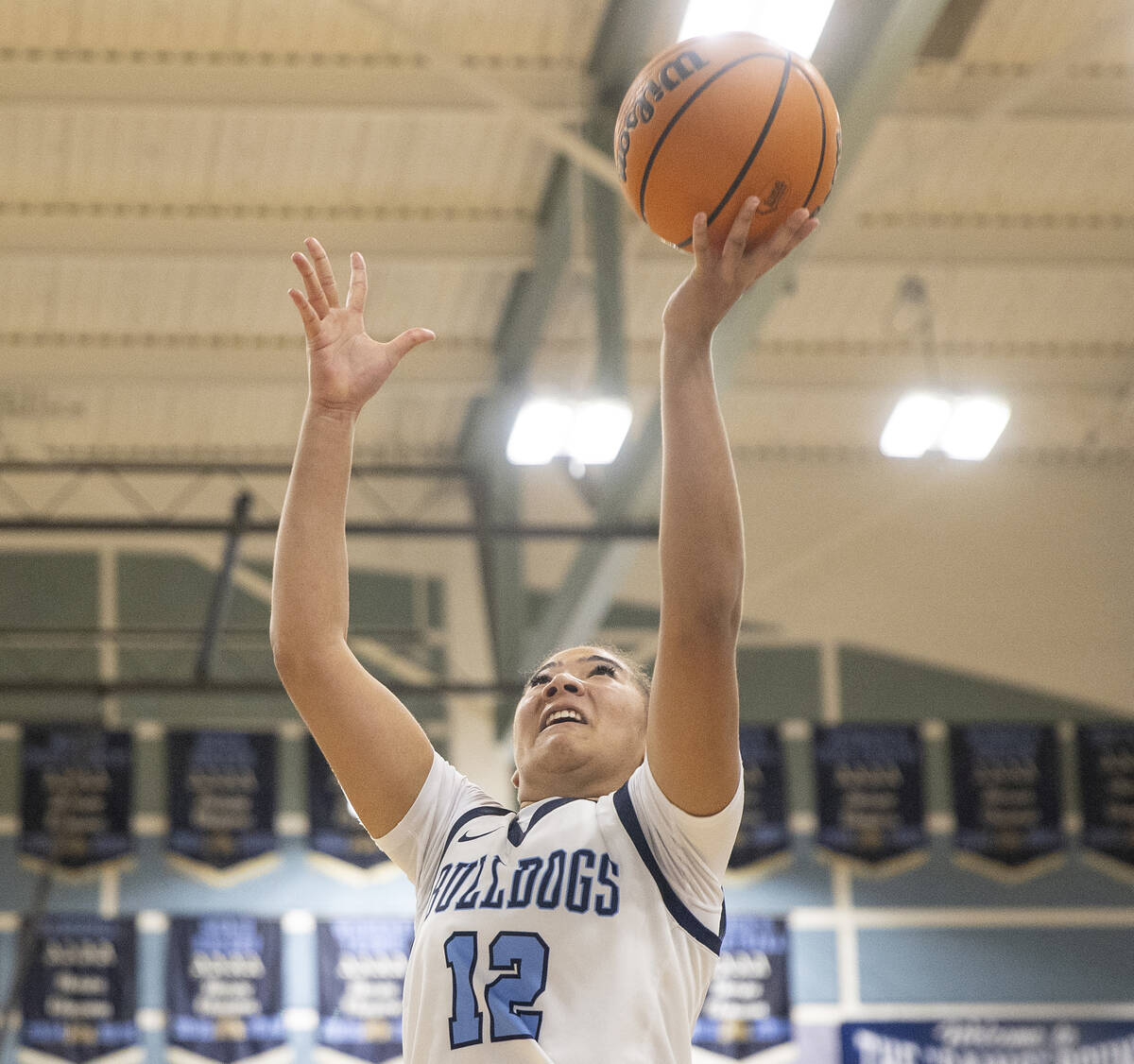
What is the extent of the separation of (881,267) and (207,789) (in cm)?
710

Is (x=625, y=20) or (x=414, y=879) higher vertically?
(x=625, y=20)

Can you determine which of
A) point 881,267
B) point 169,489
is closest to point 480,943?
point 881,267

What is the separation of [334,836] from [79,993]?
2383 millimetres

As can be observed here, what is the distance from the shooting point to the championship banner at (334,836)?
44.2 ft

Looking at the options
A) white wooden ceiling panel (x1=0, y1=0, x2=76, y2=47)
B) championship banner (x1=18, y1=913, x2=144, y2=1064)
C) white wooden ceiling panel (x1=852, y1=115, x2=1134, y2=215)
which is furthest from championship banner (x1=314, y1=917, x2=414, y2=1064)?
white wooden ceiling panel (x1=0, y1=0, x2=76, y2=47)

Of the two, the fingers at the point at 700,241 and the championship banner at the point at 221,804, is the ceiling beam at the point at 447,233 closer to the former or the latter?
the championship banner at the point at 221,804

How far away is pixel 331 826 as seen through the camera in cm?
1351

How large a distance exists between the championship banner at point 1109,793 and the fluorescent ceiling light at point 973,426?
5.18 metres

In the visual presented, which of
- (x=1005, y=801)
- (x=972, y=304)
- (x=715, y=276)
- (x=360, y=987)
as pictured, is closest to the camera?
(x=715, y=276)

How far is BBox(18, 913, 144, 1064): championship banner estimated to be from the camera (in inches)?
498

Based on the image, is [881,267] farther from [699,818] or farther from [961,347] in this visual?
[699,818]

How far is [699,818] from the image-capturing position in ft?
7.21

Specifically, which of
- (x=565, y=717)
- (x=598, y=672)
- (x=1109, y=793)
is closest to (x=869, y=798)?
(x=1109, y=793)

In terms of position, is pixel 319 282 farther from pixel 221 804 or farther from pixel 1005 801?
pixel 1005 801
